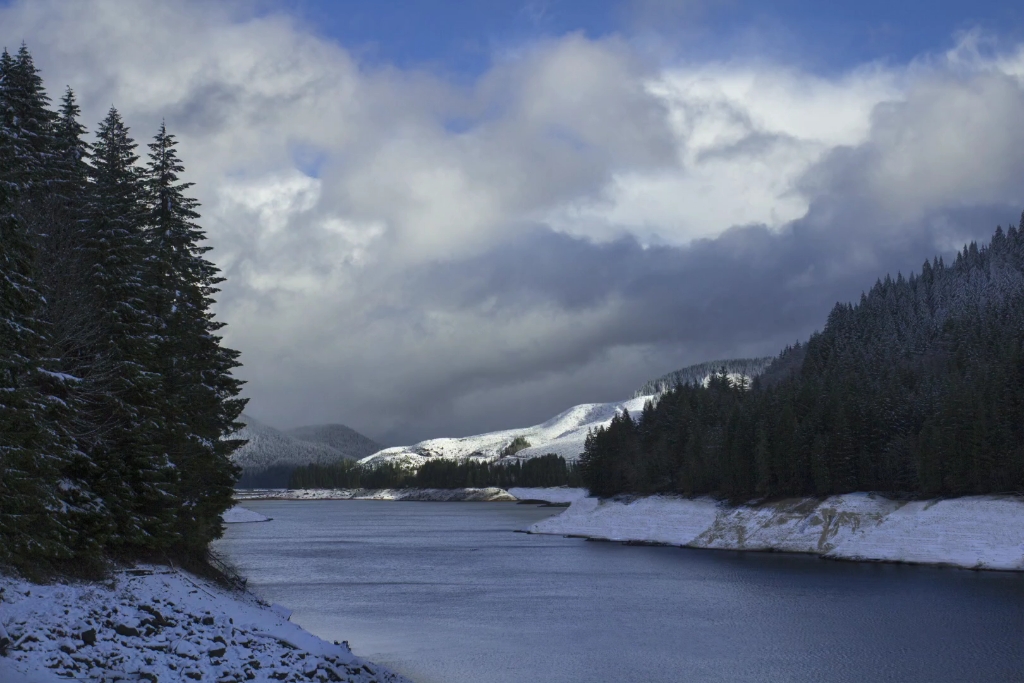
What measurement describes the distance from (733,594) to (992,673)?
25.6m

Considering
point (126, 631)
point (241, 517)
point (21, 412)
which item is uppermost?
point (21, 412)

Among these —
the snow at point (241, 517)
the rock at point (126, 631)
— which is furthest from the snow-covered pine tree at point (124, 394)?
the snow at point (241, 517)

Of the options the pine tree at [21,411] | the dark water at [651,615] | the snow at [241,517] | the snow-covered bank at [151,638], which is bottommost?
the snow at [241,517]

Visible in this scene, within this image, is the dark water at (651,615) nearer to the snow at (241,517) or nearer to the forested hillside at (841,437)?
the forested hillside at (841,437)

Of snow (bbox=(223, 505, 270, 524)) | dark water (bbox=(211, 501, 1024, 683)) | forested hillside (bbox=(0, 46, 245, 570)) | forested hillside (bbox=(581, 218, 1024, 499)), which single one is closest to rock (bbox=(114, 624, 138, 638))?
forested hillside (bbox=(0, 46, 245, 570))

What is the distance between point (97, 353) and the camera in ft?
115

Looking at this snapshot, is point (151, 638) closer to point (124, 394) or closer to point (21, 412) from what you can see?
point (21, 412)

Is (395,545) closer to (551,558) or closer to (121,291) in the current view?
(551,558)

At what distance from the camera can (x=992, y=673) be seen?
36844 millimetres

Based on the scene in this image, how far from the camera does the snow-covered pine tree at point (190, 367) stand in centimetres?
4241

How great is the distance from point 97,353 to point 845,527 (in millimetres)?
75146

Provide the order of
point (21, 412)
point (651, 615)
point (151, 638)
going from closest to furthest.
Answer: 1. point (21, 412)
2. point (151, 638)
3. point (651, 615)

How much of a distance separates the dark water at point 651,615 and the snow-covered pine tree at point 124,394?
11903mm

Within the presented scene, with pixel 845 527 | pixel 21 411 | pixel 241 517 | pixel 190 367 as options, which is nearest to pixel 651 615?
pixel 190 367
